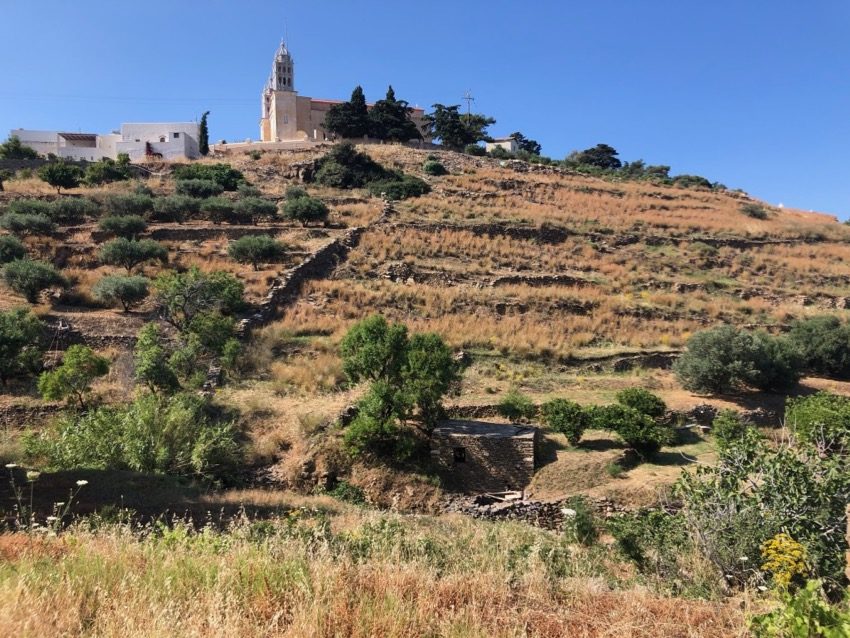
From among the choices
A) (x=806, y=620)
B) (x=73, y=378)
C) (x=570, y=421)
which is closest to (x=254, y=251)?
(x=73, y=378)

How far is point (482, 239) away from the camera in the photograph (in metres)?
29.8

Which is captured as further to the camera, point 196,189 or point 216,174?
point 216,174

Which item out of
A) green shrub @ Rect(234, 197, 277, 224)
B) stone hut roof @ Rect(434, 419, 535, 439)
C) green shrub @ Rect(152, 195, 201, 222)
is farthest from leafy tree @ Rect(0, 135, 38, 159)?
stone hut roof @ Rect(434, 419, 535, 439)

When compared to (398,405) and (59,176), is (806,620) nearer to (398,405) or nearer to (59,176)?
(398,405)

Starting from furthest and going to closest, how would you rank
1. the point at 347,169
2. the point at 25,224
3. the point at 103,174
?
1. the point at 347,169
2. the point at 103,174
3. the point at 25,224

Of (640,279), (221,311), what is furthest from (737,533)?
(640,279)

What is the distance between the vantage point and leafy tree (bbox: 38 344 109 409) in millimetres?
12711

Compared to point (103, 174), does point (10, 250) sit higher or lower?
lower

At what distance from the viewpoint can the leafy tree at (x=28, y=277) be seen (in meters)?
18.7

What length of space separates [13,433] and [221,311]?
788cm

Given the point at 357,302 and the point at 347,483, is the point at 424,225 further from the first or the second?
the point at 347,483

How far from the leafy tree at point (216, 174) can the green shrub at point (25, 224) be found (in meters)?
12.4

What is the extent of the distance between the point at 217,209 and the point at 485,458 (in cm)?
2380

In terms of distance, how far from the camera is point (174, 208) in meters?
29.9
